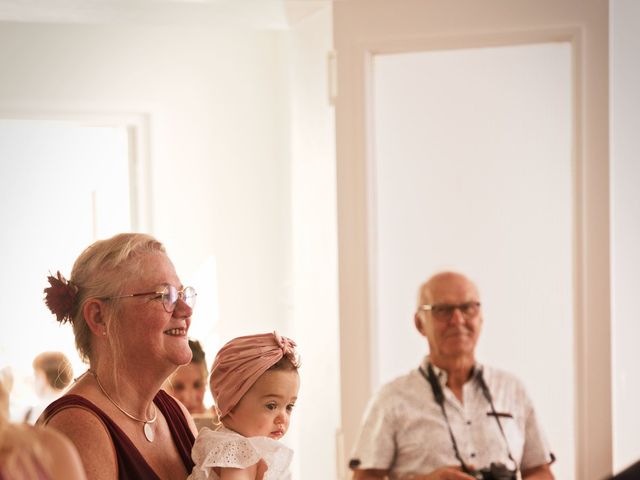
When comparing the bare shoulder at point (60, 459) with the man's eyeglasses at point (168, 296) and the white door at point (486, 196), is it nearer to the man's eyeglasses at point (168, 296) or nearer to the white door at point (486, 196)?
the man's eyeglasses at point (168, 296)

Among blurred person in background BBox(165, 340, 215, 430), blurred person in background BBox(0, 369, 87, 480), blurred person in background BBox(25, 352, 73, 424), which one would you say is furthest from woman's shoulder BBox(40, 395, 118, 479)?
blurred person in background BBox(25, 352, 73, 424)

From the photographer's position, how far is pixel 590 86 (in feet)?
10.0

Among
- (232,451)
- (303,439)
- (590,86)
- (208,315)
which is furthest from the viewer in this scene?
(208,315)

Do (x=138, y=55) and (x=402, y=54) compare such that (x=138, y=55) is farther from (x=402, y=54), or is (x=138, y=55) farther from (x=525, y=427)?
(x=525, y=427)

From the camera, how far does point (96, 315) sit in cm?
187

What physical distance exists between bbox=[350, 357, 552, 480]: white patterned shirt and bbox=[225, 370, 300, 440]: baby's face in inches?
46.2

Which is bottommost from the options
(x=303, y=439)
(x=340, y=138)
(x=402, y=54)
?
(x=303, y=439)

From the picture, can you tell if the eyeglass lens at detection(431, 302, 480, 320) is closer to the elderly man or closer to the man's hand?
the elderly man

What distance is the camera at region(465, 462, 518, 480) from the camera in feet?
9.53

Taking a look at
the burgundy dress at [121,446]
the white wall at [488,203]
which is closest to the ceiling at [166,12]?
the white wall at [488,203]

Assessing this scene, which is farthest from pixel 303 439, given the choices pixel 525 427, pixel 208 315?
pixel 525 427

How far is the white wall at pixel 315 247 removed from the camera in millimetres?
3342

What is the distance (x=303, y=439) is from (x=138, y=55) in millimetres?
1668

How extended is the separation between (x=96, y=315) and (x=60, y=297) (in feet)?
0.27
